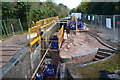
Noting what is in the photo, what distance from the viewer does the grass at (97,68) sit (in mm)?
4736

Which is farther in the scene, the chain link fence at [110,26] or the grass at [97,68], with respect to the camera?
the chain link fence at [110,26]

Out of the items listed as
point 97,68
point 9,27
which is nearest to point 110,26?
point 97,68

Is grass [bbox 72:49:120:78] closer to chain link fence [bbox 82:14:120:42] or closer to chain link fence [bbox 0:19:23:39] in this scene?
chain link fence [bbox 82:14:120:42]

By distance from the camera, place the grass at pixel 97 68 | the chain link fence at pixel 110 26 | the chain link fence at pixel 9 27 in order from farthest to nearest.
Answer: the chain link fence at pixel 9 27 < the chain link fence at pixel 110 26 < the grass at pixel 97 68

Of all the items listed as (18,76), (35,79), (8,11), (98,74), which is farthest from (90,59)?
(8,11)

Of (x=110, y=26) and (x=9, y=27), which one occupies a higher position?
(x=9, y=27)

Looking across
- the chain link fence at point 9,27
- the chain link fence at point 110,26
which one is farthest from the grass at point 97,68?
the chain link fence at point 9,27

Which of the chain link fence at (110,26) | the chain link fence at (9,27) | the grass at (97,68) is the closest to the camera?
the grass at (97,68)

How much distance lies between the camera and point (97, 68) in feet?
17.0

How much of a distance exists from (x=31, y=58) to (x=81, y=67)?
4.06 meters

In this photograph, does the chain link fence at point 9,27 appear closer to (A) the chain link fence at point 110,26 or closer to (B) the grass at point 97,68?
(B) the grass at point 97,68

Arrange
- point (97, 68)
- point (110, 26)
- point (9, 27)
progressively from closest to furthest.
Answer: point (97, 68) < point (110, 26) < point (9, 27)

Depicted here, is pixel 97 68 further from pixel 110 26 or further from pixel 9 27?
pixel 9 27

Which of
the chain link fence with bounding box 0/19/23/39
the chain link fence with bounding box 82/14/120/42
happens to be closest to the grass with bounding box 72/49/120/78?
the chain link fence with bounding box 82/14/120/42
